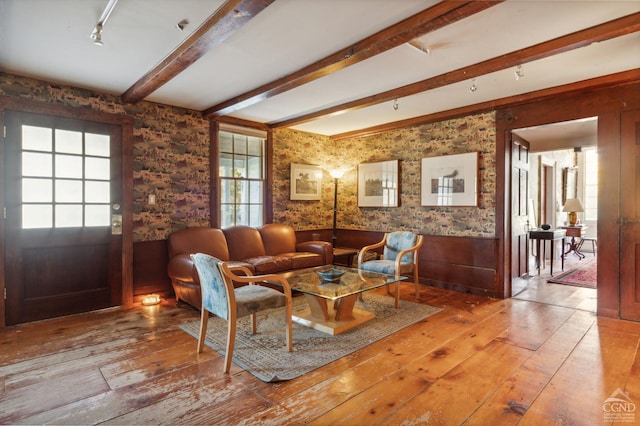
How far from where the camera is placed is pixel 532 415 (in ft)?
6.42

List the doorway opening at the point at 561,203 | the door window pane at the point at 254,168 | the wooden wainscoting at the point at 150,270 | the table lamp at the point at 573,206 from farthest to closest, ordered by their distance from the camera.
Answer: the table lamp at the point at 573,206, the door window pane at the point at 254,168, the doorway opening at the point at 561,203, the wooden wainscoting at the point at 150,270

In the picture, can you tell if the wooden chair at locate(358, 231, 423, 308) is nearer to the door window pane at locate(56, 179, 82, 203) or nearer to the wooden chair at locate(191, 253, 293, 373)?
the wooden chair at locate(191, 253, 293, 373)

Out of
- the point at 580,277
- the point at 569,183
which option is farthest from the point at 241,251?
the point at 569,183

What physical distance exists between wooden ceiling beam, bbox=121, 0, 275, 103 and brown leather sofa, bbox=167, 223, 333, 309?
1.88 metres

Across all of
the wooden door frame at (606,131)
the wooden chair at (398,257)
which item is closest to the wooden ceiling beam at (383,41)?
the wooden chair at (398,257)

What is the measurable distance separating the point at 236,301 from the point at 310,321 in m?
1.01

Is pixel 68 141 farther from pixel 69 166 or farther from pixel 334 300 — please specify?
pixel 334 300

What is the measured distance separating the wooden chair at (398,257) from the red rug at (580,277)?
255 centimetres

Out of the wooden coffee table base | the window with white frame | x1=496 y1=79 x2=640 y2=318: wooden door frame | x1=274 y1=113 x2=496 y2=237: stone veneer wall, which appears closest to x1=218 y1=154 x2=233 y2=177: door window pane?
the window with white frame

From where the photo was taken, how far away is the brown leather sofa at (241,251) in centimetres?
395

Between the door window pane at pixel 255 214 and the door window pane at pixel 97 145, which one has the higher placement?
the door window pane at pixel 97 145

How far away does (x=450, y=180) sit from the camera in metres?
4.93

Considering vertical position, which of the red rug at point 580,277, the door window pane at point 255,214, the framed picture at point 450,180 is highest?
the framed picture at point 450,180

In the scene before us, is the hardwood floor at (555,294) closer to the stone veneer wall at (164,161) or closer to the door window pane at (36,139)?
the stone veneer wall at (164,161)
